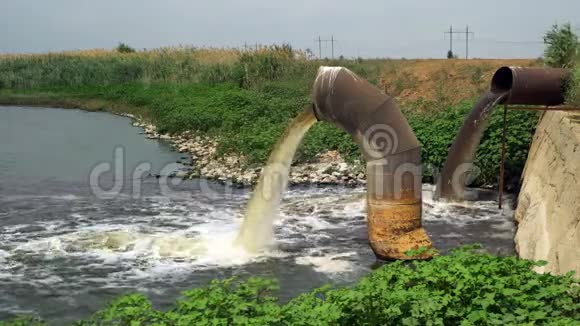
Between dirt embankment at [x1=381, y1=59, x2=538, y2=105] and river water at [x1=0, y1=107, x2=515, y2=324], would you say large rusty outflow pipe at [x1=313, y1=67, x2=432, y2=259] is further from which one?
dirt embankment at [x1=381, y1=59, x2=538, y2=105]

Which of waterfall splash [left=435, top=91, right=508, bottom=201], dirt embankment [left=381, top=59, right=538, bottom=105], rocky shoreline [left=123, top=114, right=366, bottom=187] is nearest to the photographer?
waterfall splash [left=435, top=91, right=508, bottom=201]

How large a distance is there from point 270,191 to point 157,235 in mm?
1925

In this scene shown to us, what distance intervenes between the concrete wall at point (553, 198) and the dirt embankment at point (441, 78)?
13.1m

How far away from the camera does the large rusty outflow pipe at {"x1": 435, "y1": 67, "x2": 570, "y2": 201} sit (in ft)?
40.5

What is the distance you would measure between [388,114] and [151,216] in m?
5.34

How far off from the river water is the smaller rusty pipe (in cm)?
208

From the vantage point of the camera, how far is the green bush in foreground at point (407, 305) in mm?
5273

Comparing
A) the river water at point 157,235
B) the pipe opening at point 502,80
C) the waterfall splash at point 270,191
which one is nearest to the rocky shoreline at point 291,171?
the river water at point 157,235

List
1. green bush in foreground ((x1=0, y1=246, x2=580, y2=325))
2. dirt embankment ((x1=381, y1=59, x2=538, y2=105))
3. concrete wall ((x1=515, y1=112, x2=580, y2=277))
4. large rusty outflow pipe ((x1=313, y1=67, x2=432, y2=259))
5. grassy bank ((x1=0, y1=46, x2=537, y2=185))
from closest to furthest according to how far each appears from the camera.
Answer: green bush in foreground ((x1=0, y1=246, x2=580, y2=325)) < concrete wall ((x1=515, y1=112, x2=580, y2=277)) < large rusty outflow pipe ((x1=313, y1=67, x2=432, y2=259)) < grassy bank ((x1=0, y1=46, x2=537, y2=185)) < dirt embankment ((x1=381, y1=59, x2=538, y2=105))

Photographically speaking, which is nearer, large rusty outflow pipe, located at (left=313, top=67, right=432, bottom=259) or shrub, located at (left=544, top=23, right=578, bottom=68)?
large rusty outflow pipe, located at (left=313, top=67, right=432, bottom=259)

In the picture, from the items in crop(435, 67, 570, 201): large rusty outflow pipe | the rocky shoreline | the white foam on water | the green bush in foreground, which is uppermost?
crop(435, 67, 570, 201): large rusty outflow pipe

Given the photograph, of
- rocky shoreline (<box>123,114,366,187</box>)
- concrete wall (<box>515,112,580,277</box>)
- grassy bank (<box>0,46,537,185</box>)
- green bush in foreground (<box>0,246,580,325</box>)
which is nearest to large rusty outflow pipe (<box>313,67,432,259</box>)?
concrete wall (<box>515,112,580,277</box>)

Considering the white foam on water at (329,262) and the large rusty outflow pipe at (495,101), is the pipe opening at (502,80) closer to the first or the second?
the large rusty outflow pipe at (495,101)

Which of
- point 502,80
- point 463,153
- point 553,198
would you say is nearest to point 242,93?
point 463,153
